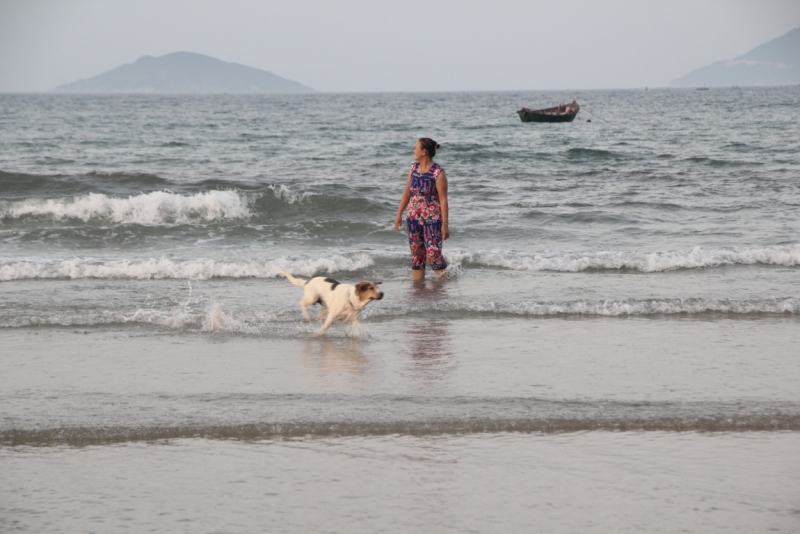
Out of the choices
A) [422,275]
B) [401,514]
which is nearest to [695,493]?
[401,514]

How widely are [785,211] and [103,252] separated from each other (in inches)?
466

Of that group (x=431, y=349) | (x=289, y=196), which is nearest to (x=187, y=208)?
(x=289, y=196)

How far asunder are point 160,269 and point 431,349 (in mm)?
4743

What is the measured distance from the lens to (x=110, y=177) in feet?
66.3

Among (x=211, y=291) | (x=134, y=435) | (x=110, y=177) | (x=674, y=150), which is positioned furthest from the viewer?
(x=674, y=150)

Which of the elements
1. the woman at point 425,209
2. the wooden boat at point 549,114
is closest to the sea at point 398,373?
the woman at point 425,209

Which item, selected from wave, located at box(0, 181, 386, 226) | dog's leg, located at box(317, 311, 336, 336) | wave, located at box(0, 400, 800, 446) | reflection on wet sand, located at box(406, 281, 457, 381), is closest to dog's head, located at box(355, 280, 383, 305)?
dog's leg, located at box(317, 311, 336, 336)

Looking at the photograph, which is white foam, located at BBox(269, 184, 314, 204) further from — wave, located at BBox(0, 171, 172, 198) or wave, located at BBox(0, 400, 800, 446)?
wave, located at BBox(0, 400, 800, 446)

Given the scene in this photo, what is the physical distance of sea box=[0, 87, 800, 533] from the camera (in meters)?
4.00

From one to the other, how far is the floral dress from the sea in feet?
1.11

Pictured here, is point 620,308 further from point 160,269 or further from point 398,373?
point 160,269

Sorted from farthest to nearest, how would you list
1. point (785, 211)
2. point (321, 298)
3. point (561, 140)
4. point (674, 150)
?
point (561, 140) < point (674, 150) < point (785, 211) < point (321, 298)

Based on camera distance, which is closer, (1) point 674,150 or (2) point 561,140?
(1) point 674,150

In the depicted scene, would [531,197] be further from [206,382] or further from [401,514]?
[401,514]
